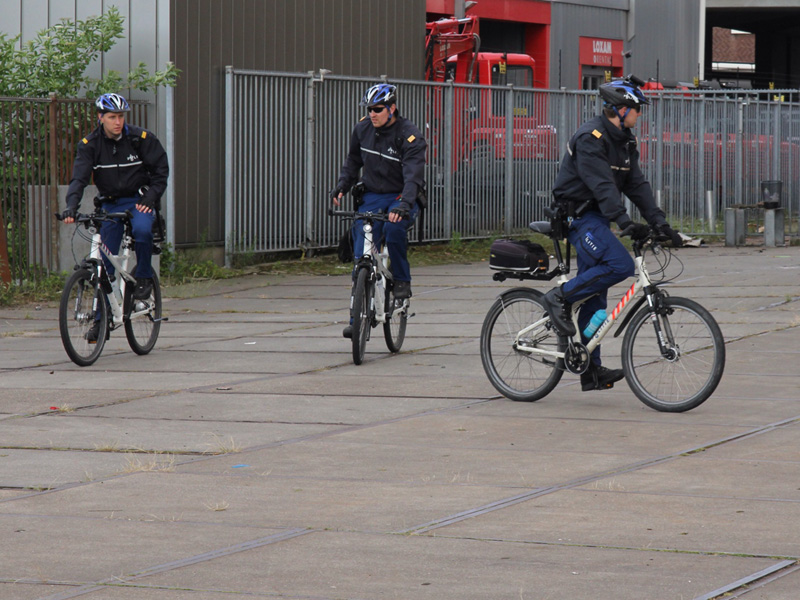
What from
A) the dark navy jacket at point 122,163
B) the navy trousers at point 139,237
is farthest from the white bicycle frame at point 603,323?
the dark navy jacket at point 122,163

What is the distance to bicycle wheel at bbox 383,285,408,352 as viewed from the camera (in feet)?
32.8

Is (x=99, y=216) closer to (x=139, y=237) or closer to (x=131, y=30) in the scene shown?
(x=139, y=237)

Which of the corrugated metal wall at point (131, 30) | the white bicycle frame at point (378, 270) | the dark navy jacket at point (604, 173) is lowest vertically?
the white bicycle frame at point (378, 270)

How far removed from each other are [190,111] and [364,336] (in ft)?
24.3

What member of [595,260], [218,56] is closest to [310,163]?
[218,56]

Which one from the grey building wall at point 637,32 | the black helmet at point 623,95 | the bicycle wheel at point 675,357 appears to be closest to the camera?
the bicycle wheel at point 675,357

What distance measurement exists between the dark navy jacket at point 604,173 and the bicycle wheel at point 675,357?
1.80ft

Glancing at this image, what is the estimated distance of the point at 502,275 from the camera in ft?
27.2

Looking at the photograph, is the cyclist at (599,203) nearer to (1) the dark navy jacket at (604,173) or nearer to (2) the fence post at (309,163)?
(1) the dark navy jacket at (604,173)

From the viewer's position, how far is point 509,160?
2016 centimetres

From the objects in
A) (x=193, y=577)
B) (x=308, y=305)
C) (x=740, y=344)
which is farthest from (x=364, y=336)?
(x=193, y=577)

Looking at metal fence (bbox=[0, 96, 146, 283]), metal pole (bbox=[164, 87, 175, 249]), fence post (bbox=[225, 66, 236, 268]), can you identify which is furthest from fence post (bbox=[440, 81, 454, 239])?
metal fence (bbox=[0, 96, 146, 283])

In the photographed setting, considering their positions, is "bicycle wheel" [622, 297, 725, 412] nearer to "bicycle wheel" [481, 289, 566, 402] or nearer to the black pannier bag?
"bicycle wheel" [481, 289, 566, 402]

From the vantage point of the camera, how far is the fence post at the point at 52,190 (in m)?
14.6
